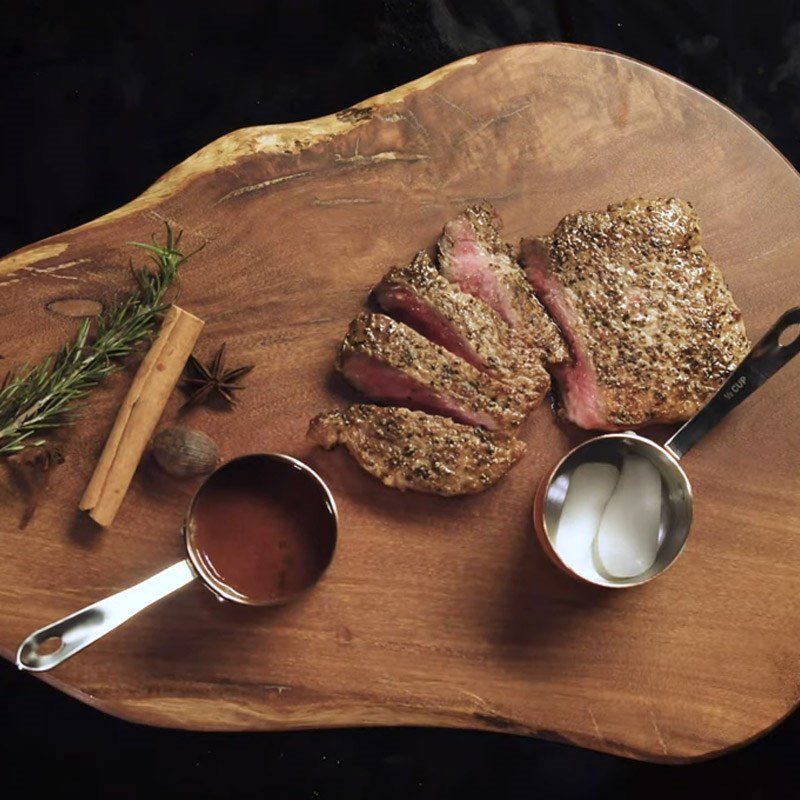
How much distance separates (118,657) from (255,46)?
193cm

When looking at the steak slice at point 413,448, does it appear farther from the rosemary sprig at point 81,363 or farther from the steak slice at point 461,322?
the rosemary sprig at point 81,363

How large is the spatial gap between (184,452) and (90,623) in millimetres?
448

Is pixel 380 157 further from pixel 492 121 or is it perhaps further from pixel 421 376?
pixel 421 376

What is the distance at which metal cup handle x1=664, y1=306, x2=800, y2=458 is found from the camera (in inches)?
96.6

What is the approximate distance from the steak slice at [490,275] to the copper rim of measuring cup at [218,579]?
0.65 metres

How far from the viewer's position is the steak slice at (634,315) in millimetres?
2521

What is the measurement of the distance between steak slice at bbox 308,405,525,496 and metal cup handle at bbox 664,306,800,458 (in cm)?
51

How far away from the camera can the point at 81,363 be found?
2359mm

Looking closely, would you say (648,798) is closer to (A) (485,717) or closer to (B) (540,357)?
(A) (485,717)

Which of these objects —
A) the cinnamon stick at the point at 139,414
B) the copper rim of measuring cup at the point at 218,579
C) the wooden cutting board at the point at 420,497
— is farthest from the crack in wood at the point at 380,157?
the copper rim of measuring cup at the point at 218,579

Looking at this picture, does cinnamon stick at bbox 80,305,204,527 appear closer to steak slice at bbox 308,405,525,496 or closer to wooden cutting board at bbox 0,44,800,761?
wooden cutting board at bbox 0,44,800,761

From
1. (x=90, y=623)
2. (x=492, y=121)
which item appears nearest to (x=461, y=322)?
(x=492, y=121)

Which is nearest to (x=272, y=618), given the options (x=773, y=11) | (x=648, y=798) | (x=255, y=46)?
(x=648, y=798)

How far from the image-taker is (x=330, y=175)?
2.55 m
